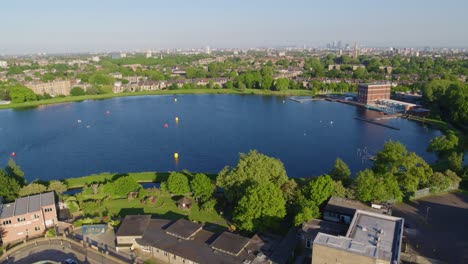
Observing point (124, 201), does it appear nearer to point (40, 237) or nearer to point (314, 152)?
point (40, 237)

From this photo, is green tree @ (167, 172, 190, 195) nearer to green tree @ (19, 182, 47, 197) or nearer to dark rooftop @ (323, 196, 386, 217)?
green tree @ (19, 182, 47, 197)

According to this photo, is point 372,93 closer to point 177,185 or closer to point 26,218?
point 177,185

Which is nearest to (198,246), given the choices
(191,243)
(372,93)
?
(191,243)

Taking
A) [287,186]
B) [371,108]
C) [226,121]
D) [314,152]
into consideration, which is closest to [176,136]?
[226,121]

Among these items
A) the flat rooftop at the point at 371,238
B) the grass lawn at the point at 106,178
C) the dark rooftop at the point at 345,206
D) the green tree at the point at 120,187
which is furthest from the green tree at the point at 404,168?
the green tree at the point at 120,187

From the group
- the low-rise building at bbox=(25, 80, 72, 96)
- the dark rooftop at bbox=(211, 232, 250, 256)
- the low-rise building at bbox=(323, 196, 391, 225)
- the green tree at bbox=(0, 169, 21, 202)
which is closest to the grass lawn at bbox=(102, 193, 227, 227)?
the dark rooftop at bbox=(211, 232, 250, 256)
